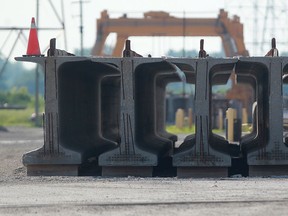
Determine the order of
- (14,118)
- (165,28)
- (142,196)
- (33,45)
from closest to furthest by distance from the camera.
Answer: (142,196) < (33,45) < (165,28) < (14,118)

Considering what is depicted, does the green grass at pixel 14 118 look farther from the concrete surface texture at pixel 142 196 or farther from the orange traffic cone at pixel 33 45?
the concrete surface texture at pixel 142 196

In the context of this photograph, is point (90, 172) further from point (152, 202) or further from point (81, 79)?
point (152, 202)

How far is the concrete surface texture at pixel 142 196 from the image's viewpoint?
43.2 feet

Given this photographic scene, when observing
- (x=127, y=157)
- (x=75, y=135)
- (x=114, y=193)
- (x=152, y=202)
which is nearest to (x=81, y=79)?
(x=75, y=135)

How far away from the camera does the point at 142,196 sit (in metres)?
14.9

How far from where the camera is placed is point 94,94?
2564 cm

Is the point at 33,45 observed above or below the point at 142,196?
above

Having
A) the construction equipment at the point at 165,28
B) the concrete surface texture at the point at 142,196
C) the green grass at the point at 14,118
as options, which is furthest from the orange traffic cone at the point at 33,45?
the green grass at the point at 14,118

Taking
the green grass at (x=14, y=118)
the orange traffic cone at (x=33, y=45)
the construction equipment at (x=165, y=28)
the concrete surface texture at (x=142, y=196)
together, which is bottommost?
the green grass at (x=14, y=118)

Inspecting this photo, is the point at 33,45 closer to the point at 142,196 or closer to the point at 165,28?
the point at 142,196

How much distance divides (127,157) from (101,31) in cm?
3505

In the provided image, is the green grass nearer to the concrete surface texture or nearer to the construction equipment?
the construction equipment

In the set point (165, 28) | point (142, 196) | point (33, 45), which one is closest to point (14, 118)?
point (165, 28)

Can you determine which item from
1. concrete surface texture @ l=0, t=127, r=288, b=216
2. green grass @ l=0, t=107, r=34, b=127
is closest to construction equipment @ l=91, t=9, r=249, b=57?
green grass @ l=0, t=107, r=34, b=127
